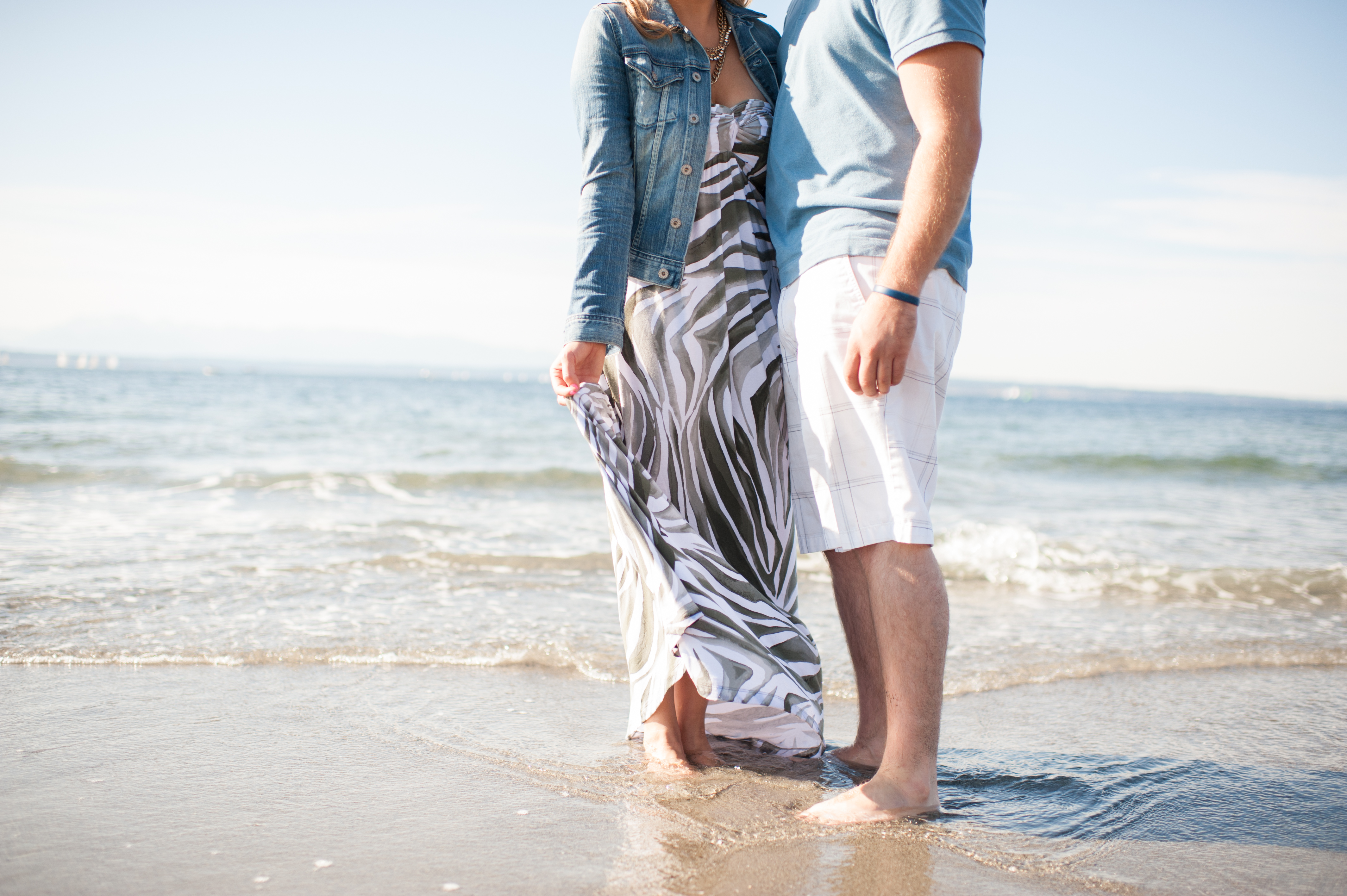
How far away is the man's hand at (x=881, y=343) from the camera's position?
5.79ft

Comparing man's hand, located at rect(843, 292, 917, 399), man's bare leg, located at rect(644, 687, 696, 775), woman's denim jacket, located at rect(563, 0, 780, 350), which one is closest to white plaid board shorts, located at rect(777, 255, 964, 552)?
man's hand, located at rect(843, 292, 917, 399)

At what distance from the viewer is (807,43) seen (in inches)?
79.1

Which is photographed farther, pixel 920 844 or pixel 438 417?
pixel 438 417

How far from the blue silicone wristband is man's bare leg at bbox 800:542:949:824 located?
510 millimetres

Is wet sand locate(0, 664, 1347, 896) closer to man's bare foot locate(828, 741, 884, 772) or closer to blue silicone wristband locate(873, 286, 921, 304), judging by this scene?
man's bare foot locate(828, 741, 884, 772)

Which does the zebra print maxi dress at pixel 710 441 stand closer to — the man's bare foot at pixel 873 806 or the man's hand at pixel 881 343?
the man's bare foot at pixel 873 806

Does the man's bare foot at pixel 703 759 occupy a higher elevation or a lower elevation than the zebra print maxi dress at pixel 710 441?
lower

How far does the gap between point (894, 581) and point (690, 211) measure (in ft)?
3.25

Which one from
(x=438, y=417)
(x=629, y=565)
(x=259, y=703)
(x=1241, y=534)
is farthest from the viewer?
(x=438, y=417)

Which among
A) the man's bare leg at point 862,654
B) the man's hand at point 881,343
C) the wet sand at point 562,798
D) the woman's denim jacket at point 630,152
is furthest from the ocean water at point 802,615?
the woman's denim jacket at point 630,152

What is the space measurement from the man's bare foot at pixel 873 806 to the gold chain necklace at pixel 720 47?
1.71 meters

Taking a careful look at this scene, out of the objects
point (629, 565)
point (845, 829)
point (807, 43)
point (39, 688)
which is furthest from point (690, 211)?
point (39, 688)

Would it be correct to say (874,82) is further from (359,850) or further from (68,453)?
(68,453)

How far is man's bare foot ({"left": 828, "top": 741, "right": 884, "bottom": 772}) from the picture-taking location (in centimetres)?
227
